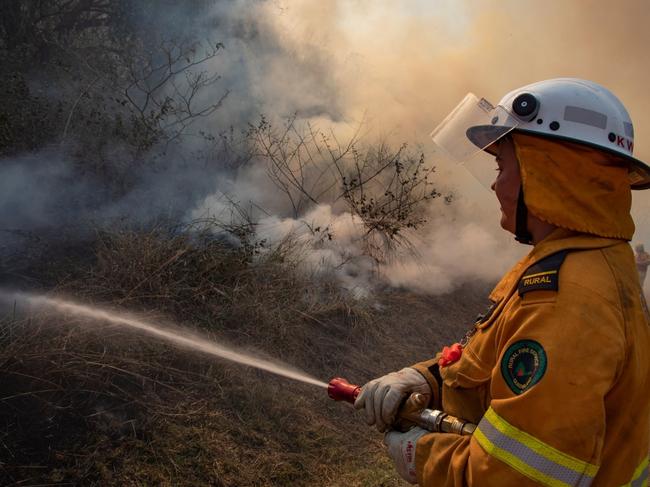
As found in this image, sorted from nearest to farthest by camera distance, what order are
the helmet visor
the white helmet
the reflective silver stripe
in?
the reflective silver stripe < the white helmet < the helmet visor

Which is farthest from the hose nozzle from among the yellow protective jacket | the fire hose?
the yellow protective jacket

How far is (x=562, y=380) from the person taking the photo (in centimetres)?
131

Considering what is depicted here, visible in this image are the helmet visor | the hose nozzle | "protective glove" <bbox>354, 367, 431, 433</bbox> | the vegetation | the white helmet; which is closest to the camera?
the white helmet

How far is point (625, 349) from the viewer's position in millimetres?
1386

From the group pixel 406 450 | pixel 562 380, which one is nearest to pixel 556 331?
pixel 562 380

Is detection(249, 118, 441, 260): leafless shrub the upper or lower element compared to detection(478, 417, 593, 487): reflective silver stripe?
upper

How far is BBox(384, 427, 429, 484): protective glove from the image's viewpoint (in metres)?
1.69

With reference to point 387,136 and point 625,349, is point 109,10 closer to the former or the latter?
point 387,136

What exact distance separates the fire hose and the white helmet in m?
0.93

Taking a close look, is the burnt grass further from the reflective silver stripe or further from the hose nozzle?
the reflective silver stripe

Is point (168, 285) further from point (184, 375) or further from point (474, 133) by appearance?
point (474, 133)

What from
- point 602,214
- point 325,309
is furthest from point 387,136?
point 602,214

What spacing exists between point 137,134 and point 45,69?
5.45ft

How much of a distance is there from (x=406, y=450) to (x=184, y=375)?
6.63ft
